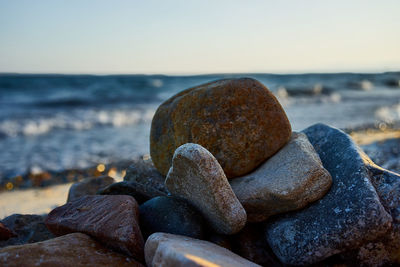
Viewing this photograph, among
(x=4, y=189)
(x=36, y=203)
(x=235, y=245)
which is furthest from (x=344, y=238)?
(x=4, y=189)

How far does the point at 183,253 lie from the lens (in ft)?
6.15

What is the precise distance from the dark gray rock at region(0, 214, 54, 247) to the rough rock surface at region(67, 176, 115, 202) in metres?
0.50

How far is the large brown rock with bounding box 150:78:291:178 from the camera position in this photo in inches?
122

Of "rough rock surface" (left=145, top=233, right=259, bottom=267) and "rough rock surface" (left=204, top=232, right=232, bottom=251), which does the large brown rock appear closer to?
"rough rock surface" (left=204, top=232, right=232, bottom=251)

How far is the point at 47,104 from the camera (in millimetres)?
21750

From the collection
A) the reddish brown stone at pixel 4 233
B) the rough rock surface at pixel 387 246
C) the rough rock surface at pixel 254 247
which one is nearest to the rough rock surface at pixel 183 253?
the rough rock surface at pixel 254 247

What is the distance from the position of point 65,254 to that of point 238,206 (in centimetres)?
119

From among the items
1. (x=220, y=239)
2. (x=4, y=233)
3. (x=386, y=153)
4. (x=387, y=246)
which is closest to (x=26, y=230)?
(x=4, y=233)

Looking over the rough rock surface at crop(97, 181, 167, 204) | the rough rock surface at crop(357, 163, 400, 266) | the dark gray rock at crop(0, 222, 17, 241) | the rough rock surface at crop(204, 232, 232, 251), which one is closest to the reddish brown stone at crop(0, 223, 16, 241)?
the dark gray rock at crop(0, 222, 17, 241)

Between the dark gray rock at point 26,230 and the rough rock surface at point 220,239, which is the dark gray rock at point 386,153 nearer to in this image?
the rough rock surface at point 220,239

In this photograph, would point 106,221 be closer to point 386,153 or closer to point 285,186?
point 285,186

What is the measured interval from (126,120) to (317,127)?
11476mm

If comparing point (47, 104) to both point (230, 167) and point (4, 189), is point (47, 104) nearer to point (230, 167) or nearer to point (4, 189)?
point (4, 189)

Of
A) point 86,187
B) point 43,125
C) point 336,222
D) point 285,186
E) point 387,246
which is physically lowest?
point 43,125
